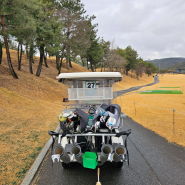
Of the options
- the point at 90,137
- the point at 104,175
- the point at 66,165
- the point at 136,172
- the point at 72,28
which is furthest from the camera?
the point at 72,28

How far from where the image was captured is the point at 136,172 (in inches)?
148

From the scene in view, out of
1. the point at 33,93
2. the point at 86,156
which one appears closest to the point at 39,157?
the point at 86,156

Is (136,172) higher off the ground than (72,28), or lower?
lower

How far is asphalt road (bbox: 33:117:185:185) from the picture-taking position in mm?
3438

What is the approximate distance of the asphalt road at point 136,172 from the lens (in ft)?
11.3

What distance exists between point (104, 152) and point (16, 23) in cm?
1506

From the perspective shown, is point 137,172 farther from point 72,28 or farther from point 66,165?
point 72,28

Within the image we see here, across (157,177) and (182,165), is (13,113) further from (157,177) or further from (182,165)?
(182,165)

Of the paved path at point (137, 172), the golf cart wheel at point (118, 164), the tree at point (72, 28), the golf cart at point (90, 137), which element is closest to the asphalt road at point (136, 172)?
the paved path at point (137, 172)

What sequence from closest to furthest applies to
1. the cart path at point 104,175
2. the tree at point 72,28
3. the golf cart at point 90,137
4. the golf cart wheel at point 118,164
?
the golf cart at point 90,137, the cart path at point 104,175, the golf cart wheel at point 118,164, the tree at point 72,28

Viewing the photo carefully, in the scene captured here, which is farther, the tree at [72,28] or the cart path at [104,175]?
the tree at [72,28]

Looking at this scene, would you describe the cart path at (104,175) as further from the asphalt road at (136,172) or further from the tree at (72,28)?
the tree at (72,28)

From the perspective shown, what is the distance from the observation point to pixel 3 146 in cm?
461

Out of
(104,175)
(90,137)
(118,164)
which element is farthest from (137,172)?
(90,137)
